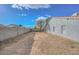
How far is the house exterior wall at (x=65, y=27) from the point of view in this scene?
1535 mm

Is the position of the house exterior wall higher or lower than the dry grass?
higher

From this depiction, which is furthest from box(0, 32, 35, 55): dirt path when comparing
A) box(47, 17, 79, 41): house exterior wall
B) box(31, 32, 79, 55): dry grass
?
box(47, 17, 79, 41): house exterior wall

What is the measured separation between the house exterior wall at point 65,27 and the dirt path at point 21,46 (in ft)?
0.65

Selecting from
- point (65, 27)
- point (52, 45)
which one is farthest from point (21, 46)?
point (65, 27)

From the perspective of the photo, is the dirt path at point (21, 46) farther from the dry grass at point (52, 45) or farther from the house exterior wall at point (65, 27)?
the house exterior wall at point (65, 27)

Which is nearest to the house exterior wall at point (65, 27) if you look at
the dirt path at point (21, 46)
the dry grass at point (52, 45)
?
the dry grass at point (52, 45)

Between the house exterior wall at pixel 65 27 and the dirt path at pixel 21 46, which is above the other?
the house exterior wall at pixel 65 27

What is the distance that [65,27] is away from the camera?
1.54 metres

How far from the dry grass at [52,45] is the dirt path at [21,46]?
1.9 inches

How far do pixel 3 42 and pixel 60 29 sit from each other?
1.79 feet

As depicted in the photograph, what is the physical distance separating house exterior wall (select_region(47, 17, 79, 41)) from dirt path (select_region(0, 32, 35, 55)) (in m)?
0.20

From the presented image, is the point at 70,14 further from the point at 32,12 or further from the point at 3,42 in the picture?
the point at 3,42

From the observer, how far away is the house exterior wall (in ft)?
5.04

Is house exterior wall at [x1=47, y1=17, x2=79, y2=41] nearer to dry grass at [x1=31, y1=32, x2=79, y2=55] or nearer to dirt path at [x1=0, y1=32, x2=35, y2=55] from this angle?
dry grass at [x1=31, y1=32, x2=79, y2=55]
